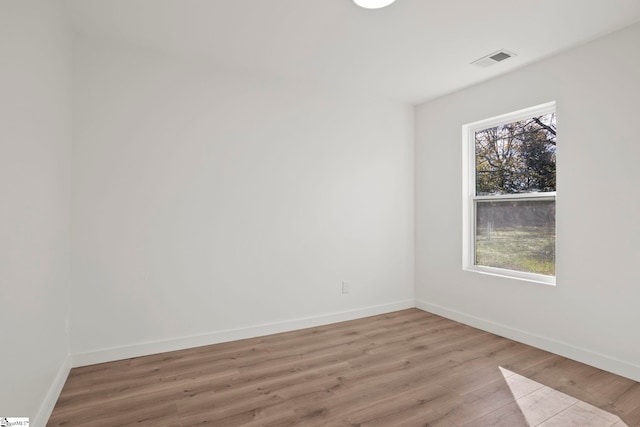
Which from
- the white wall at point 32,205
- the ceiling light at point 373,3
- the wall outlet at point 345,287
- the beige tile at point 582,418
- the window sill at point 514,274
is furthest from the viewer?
the wall outlet at point 345,287

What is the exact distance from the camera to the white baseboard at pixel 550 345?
2.63 metres

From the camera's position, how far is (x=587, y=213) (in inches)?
113

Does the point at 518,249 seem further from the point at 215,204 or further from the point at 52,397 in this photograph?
the point at 52,397

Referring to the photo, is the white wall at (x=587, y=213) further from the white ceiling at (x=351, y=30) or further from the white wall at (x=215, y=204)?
the white wall at (x=215, y=204)

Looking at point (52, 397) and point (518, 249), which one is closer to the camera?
point (52, 397)

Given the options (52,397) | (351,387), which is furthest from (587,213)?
(52,397)

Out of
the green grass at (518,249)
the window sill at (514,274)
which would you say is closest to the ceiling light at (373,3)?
the green grass at (518,249)

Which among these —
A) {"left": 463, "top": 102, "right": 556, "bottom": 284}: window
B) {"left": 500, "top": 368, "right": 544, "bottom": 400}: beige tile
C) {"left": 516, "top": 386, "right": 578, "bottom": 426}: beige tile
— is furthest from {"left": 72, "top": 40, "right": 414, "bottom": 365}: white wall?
{"left": 516, "top": 386, "right": 578, "bottom": 426}: beige tile

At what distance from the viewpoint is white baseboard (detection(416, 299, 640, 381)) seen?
2.63 meters

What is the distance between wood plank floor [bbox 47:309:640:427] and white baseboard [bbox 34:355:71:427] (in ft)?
0.16

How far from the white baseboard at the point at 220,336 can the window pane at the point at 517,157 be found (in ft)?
6.24

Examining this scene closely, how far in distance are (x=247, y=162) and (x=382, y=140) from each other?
1.80 m

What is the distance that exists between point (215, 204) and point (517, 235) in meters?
3.05

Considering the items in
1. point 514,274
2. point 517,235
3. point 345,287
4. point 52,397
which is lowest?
point 52,397
